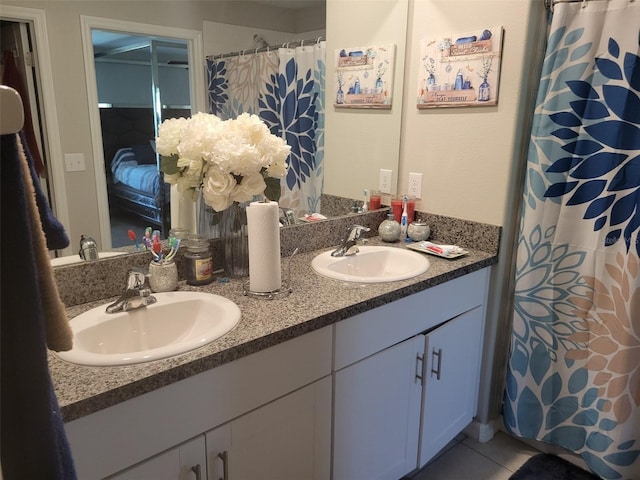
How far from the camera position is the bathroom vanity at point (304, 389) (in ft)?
3.22

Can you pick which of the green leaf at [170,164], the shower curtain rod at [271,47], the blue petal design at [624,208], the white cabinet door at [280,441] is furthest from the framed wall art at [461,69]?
the white cabinet door at [280,441]

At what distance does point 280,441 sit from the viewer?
1.30m

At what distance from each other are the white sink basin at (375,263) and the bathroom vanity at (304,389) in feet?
0.20

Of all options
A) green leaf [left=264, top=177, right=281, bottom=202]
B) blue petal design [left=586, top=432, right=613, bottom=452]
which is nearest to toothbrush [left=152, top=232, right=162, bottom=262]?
green leaf [left=264, top=177, right=281, bottom=202]

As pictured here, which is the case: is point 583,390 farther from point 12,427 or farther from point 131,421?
point 12,427

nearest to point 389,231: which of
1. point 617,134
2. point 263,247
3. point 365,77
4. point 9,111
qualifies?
point 365,77

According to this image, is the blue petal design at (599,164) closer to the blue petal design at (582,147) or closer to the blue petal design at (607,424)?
the blue petal design at (582,147)

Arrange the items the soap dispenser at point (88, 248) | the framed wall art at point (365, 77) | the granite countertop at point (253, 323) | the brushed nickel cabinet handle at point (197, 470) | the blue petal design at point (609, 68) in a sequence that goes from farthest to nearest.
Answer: the framed wall art at point (365, 77)
the blue petal design at point (609, 68)
the soap dispenser at point (88, 248)
the brushed nickel cabinet handle at point (197, 470)
the granite countertop at point (253, 323)

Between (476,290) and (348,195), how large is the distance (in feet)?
2.27

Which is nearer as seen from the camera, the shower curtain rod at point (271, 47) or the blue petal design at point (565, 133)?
the shower curtain rod at point (271, 47)

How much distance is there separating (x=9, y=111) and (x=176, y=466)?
2.85 feet

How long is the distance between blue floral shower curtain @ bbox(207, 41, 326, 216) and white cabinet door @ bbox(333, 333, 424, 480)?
2.34 ft

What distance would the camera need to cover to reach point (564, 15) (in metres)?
1.63

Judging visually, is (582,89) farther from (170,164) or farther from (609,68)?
(170,164)
